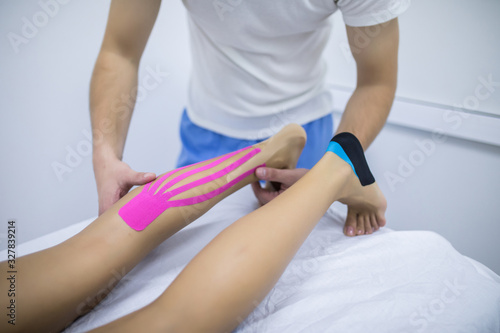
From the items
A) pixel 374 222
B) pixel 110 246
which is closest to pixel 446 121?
pixel 374 222

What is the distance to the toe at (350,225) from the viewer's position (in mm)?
941

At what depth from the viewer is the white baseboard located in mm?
1313

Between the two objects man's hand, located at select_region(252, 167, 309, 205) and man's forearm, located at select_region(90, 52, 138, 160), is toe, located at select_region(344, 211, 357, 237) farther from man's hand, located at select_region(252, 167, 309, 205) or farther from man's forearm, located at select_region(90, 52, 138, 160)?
man's forearm, located at select_region(90, 52, 138, 160)

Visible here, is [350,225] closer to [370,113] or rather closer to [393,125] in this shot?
[370,113]

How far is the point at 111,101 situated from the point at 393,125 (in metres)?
1.26

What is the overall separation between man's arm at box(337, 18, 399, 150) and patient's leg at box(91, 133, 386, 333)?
12.1 inches

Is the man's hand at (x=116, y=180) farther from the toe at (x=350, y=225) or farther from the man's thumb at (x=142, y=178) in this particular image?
the toe at (x=350, y=225)

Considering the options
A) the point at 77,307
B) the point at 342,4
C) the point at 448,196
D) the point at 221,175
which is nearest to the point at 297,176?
the point at 221,175

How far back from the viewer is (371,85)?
1.00 meters

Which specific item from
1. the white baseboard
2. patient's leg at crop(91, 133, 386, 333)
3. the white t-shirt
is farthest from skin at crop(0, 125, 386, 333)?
the white baseboard

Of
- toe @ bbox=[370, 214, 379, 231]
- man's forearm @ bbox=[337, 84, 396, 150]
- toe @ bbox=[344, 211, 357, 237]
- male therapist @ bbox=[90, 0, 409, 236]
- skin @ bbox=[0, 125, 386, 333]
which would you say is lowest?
toe @ bbox=[370, 214, 379, 231]

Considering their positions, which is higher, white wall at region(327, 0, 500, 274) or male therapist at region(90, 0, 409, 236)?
male therapist at region(90, 0, 409, 236)

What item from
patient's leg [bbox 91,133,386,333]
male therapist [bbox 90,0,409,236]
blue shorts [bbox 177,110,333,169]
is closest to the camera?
patient's leg [bbox 91,133,386,333]

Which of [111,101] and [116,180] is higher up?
[111,101]
